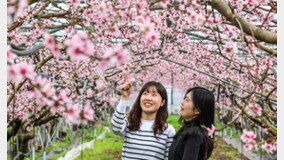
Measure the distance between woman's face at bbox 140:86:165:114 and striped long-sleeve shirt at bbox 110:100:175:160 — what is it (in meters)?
0.12

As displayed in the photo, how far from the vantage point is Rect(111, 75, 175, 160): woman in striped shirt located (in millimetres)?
1919

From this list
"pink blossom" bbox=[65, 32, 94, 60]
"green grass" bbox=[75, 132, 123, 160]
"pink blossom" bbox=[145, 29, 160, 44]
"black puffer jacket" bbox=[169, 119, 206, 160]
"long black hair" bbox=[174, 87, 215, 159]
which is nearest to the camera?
"pink blossom" bbox=[65, 32, 94, 60]

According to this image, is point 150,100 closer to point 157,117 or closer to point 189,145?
point 157,117

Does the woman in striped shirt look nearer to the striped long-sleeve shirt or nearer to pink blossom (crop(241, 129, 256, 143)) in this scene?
the striped long-sleeve shirt

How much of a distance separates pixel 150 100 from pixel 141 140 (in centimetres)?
31

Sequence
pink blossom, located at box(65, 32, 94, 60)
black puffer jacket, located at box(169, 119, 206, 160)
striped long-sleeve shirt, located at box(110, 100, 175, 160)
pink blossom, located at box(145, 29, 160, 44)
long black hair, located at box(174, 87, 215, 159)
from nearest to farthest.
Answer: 1. pink blossom, located at box(65, 32, 94, 60)
2. pink blossom, located at box(145, 29, 160, 44)
3. black puffer jacket, located at box(169, 119, 206, 160)
4. long black hair, located at box(174, 87, 215, 159)
5. striped long-sleeve shirt, located at box(110, 100, 175, 160)

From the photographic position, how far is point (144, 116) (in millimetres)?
2084

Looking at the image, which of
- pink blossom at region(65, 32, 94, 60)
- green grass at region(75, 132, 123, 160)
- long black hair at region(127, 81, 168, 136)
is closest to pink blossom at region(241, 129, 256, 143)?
long black hair at region(127, 81, 168, 136)

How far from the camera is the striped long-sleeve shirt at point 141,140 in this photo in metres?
1.91

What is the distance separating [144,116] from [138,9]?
35.7 inches

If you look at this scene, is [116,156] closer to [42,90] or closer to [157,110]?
[157,110]

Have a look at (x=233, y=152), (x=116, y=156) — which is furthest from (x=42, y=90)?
(x=233, y=152)

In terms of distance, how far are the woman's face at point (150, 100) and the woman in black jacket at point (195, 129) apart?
260 mm

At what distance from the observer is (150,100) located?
2008mm
